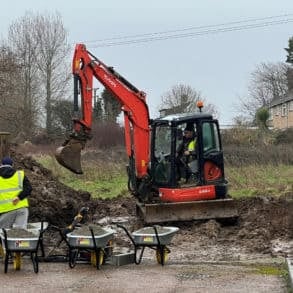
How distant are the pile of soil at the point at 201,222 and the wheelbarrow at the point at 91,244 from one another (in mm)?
2354

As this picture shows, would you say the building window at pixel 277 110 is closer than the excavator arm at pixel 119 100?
No

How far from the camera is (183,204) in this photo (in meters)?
15.2

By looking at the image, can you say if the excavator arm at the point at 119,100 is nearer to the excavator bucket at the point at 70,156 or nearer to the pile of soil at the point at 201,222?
the excavator bucket at the point at 70,156

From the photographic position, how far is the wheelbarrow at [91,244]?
1081cm

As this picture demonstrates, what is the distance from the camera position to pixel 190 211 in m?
15.3

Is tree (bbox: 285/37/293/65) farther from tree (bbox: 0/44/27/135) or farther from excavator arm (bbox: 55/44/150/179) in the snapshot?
excavator arm (bbox: 55/44/150/179)

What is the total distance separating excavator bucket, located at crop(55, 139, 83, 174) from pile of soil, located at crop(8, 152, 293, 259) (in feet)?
5.32

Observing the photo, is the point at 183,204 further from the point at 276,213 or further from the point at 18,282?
the point at 18,282

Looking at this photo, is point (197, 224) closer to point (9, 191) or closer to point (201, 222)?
point (201, 222)

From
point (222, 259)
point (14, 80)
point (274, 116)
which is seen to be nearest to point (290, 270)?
point (222, 259)

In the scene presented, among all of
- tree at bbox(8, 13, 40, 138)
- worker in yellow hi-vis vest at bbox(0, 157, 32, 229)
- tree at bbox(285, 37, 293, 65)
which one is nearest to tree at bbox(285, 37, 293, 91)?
tree at bbox(285, 37, 293, 65)

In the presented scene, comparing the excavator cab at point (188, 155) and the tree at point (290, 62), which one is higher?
the tree at point (290, 62)

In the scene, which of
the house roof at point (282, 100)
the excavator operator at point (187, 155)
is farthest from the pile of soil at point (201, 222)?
the house roof at point (282, 100)

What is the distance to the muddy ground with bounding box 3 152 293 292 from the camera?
42.4 ft
